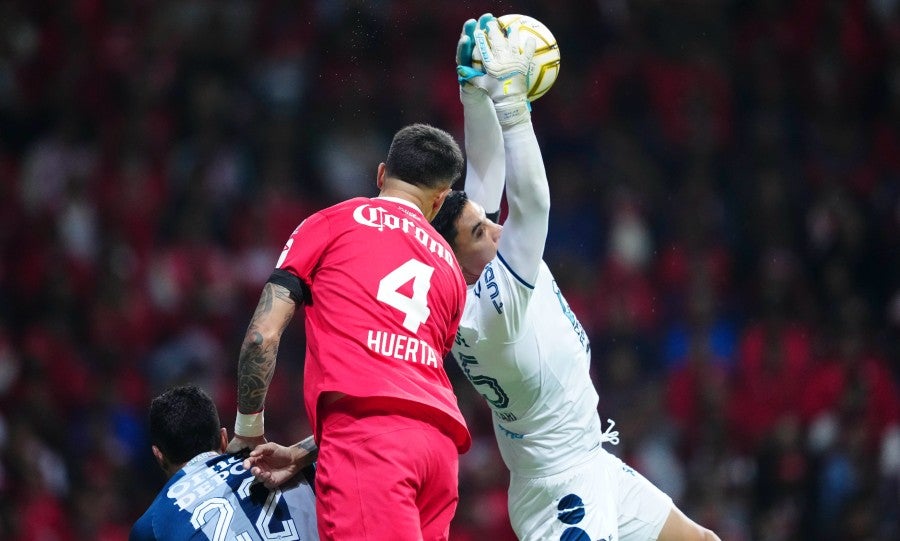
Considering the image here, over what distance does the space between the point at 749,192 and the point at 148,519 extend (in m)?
7.40

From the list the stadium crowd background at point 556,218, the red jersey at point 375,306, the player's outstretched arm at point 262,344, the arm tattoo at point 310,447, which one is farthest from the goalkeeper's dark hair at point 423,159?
the stadium crowd background at point 556,218

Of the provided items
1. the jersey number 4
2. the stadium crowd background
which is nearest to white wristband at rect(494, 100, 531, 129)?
the jersey number 4

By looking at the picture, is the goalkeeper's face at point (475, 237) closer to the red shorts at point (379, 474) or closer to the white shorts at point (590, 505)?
the white shorts at point (590, 505)

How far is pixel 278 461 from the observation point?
14.4ft

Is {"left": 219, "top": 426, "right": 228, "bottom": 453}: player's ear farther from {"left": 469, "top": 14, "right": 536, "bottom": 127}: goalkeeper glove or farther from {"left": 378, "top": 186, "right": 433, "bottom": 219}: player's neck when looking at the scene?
{"left": 469, "top": 14, "right": 536, "bottom": 127}: goalkeeper glove

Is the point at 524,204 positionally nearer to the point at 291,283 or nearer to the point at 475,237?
the point at 475,237

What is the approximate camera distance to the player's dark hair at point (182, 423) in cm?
466

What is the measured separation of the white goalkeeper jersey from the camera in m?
5.08

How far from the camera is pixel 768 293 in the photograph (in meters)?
10.0

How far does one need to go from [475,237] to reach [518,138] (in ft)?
1.92

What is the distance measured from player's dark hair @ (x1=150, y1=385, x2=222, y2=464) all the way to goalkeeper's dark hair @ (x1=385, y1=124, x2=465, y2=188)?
1103 mm

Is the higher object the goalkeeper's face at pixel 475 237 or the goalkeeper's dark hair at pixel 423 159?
the goalkeeper's dark hair at pixel 423 159

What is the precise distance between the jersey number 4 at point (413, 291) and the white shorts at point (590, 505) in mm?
1315

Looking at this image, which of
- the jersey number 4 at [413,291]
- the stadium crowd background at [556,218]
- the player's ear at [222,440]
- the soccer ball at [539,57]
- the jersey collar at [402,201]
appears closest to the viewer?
the jersey number 4 at [413,291]
